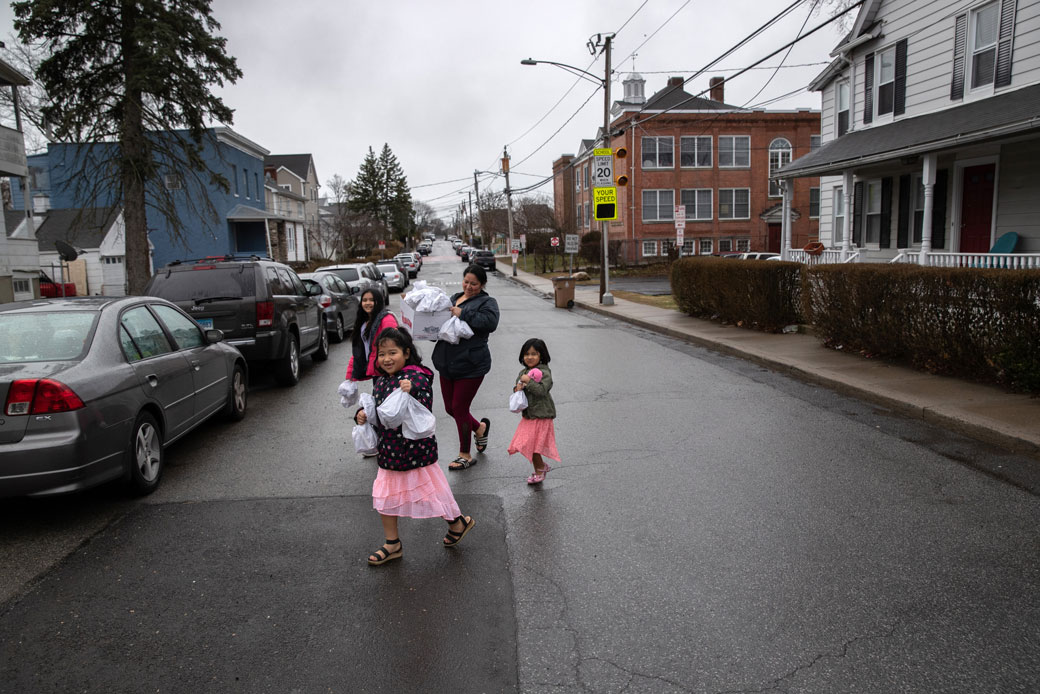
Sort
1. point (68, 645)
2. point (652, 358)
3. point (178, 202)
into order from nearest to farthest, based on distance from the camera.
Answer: point (68, 645), point (652, 358), point (178, 202)

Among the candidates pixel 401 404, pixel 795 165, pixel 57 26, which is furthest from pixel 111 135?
pixel 401 404

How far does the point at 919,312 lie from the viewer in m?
9.30

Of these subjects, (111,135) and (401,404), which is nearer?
(401,404)

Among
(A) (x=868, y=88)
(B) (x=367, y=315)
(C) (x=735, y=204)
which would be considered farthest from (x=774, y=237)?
(B) (x=367, y=315)

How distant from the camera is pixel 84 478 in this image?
494 centimetres

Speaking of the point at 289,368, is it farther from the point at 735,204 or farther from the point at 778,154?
the point at 778,154

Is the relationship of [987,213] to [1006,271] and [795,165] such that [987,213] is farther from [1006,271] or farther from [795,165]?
[1006,271]

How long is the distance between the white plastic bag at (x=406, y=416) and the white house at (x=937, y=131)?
12100mm

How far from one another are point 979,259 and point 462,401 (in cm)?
1234

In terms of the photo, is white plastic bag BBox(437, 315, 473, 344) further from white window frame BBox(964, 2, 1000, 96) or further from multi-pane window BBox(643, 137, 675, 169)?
multi-pane window BBox(643, 137, 675, 169)

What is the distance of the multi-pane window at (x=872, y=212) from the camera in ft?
63.2

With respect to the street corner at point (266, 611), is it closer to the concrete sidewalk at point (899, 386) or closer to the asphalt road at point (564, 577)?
the asphalt road at point (564, 577)

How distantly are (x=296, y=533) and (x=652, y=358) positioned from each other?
8548 mm

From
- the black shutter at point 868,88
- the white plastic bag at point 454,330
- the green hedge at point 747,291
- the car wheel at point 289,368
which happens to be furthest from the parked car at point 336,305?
the black shutter at point 868,88
